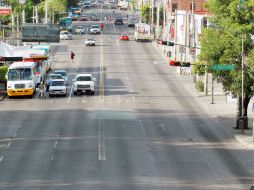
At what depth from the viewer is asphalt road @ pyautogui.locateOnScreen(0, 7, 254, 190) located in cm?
4169

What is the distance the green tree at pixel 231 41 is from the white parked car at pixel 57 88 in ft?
68.0

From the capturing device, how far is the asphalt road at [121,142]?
4169 cm

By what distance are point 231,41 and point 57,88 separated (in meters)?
23.5

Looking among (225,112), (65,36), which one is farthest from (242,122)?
(65,36)

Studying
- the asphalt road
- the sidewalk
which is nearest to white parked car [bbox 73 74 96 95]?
the asphalt road

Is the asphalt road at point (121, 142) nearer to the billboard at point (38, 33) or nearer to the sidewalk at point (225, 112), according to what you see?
the sidewalk at point (225, 112)

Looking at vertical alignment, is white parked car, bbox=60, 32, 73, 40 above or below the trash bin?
above

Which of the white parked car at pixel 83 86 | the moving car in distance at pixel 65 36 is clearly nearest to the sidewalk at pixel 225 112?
the white parked car at pixel 83 86

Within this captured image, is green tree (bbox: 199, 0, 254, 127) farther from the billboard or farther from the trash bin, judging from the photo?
the billboard

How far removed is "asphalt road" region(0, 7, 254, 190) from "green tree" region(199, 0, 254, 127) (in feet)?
11.0

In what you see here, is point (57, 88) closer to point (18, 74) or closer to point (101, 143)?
point (18, 74)

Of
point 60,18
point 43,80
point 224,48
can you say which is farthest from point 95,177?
point 60,18

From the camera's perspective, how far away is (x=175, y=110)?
70.7 m

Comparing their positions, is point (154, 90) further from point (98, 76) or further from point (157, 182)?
point (157, 182)
